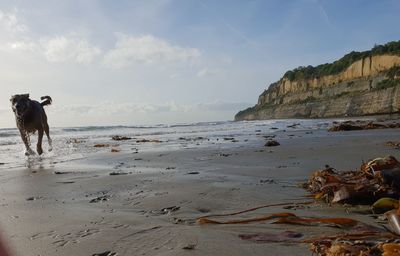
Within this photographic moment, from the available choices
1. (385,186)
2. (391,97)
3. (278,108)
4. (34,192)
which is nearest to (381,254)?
(385,186)

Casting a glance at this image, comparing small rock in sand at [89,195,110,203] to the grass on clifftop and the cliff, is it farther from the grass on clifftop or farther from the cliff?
the grass on clifftop

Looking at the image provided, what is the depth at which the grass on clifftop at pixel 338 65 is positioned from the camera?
52031mm

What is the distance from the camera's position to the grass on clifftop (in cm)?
5203

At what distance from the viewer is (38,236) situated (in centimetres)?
291

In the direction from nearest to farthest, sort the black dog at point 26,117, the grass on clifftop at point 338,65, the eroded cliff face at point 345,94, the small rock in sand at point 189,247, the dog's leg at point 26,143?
the small rock in sand at point 189,247 → the dog's leg at point 26,143 → the black dog at point 26,117 → the eroded cliff face at point 345,94 → the grass on clifftop at point 338,65

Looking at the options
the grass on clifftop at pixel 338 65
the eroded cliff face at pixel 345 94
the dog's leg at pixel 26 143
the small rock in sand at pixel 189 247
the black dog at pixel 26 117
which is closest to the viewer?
the small rock in sand at pixel 189 247

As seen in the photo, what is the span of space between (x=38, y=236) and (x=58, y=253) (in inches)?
19.1

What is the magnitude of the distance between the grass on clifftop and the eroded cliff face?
708mm

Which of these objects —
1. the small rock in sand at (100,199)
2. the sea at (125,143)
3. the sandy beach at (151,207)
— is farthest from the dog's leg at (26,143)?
Answer: the small rock in sand at (100,199)

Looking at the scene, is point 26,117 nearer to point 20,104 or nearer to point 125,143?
point 20,104

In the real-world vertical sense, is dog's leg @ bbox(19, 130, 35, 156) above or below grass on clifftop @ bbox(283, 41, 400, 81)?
below

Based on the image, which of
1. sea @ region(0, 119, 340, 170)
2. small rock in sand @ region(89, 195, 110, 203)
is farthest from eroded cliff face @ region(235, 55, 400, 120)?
small rock in sand @ region(89, 195, 110, 203)

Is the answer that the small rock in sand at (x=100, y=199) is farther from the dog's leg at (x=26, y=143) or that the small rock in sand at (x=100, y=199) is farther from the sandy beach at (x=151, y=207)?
the dog's leg at (x=26, y=143)

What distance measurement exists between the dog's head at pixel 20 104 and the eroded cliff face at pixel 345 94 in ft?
127
